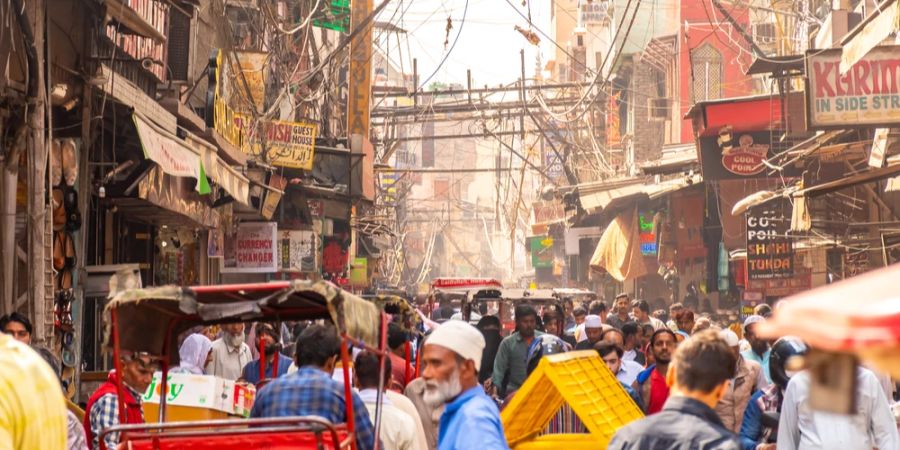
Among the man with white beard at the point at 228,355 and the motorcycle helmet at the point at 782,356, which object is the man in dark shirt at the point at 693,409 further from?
the man with white beard at the point at 228,355

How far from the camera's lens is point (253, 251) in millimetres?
24438

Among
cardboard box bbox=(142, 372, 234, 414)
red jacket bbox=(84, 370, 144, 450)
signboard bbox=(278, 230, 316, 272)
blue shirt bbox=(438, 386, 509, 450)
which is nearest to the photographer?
blue shirt bbox=(438, 386, 509, 450)

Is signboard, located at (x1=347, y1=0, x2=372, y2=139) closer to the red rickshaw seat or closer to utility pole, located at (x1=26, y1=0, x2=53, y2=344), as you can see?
utility pole, located at (x1=26, y1=0, x2=53, y2=344)

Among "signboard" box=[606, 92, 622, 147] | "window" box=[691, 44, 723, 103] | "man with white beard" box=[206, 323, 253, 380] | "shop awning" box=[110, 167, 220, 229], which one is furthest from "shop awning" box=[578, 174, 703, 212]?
"man with white beard" box=[206, 323, 253, 380]

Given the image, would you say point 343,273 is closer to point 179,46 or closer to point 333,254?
point 333,254

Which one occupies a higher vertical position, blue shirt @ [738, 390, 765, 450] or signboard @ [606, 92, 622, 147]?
signboard @ [606, 92, 622, 147]

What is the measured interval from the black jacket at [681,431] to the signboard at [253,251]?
784 inches

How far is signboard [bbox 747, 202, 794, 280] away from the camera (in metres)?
22.8

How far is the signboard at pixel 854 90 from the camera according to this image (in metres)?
13.7

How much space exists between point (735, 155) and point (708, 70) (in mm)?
17415

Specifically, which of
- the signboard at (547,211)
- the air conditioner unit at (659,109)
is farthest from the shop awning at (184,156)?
the signboard at (547,211)

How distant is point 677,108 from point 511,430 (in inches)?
1428

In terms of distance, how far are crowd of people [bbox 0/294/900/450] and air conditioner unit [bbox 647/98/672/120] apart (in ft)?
111

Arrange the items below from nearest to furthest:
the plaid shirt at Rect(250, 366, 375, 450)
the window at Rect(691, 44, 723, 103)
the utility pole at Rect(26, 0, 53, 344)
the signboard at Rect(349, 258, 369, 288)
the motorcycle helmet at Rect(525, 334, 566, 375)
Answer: the plaid shirt at Rect(250, 366, 375, 450) < the utility pole at Rect(26, 0, 53, 344) < the motorcycle helmet at Rect(525, 334, 566, 375) < the window at Rect(691, 44, 723, 103) < the signboard at Rect(349, 258, 369, 288)
